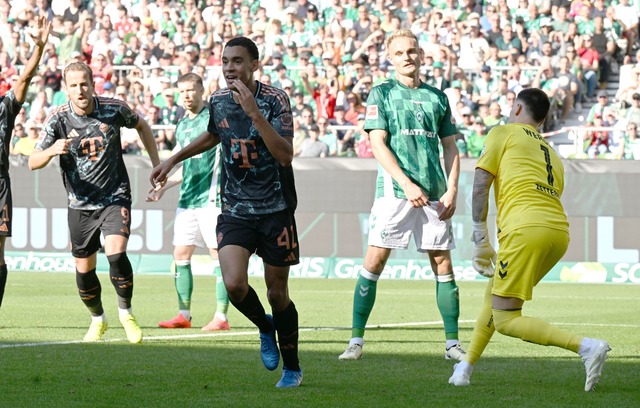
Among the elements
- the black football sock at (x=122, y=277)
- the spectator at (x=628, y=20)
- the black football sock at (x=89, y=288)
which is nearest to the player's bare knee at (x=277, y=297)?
the black football sock at (x=122, y=277)

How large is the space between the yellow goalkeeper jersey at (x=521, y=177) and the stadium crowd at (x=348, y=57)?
1408 centimetres

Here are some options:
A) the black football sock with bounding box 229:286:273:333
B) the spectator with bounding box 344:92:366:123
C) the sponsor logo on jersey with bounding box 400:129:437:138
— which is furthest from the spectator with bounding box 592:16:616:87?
the black football sock with bounding box 229:286:273:333

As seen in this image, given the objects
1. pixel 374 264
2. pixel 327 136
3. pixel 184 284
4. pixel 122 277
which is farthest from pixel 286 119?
pixel 327 136

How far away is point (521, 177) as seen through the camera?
796 centimetres

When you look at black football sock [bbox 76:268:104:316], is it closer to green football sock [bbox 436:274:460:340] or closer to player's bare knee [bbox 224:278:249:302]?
green football sock [bbox 436:274:460:340]

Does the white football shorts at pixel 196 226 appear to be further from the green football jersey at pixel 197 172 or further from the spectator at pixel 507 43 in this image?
the spectator at pixel 507 43

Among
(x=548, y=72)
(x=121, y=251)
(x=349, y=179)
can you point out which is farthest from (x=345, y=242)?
(x=121, y=251)

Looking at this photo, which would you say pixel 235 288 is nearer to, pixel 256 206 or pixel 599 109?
pixel 256 206

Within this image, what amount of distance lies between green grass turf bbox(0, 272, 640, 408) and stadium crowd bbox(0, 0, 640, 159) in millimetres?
8166

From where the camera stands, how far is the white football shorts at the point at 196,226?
13156 millimetres

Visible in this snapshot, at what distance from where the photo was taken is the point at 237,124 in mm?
8188

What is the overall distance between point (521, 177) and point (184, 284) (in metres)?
5.93

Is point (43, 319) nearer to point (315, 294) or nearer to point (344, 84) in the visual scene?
point (315, 294)

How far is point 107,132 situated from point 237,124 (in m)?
2.92
